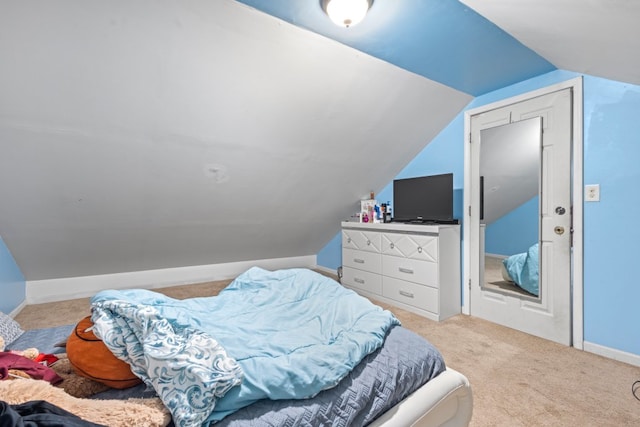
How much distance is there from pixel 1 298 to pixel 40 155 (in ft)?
5.10

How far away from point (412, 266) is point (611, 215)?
5.14 feet

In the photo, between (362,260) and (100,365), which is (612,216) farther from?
(100,365)

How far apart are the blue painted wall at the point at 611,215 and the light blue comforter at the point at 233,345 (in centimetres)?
186

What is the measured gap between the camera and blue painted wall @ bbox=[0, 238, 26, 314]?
8.91 ft

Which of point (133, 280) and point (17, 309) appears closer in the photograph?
point (17, 309)

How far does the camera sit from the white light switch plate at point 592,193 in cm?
219

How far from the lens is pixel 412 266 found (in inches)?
119

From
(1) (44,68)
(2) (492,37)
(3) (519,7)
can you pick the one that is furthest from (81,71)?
(2) (492,37)

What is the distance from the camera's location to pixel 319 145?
2.98 m

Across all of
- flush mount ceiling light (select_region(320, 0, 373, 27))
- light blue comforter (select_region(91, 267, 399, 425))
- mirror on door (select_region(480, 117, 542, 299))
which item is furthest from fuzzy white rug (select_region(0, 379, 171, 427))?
mirror on door (select_region(480, 117, 542, 299))

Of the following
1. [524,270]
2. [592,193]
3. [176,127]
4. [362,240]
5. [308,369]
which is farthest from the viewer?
[362,240]

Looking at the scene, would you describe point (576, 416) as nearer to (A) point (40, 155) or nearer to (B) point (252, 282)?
(B) point (252, 282)

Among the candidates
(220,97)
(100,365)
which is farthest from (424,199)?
(100,365)

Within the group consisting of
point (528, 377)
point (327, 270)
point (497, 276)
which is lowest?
point (528, 377)
